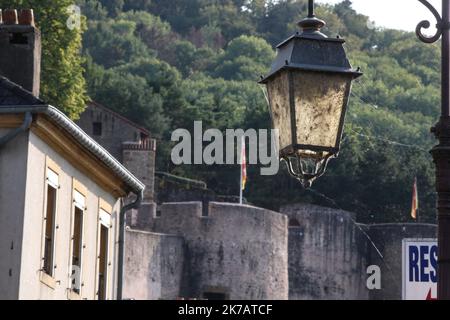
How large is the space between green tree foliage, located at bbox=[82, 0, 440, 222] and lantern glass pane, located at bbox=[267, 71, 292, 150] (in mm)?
21573

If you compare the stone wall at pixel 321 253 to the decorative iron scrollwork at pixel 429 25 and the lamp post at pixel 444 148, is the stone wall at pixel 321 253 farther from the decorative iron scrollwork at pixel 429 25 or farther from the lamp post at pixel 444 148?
the lamp post at pixel 444 148

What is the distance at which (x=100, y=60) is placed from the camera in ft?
346

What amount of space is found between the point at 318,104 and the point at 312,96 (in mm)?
59

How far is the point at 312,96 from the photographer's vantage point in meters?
10.1

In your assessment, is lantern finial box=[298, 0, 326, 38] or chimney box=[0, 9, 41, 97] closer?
lantern finial box=[298, 0, 326, 38]

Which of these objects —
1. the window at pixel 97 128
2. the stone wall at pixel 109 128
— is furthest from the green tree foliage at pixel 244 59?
the window at pixel 97 128

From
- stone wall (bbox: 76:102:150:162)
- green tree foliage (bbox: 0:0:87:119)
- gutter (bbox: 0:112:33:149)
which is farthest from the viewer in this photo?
stone wall (bbox: 76:102:150:162)

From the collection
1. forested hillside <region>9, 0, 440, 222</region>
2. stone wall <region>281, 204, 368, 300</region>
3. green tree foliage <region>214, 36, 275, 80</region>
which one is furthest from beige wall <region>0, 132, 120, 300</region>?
green tree foliage <region>214, 36, 275, 80</region>

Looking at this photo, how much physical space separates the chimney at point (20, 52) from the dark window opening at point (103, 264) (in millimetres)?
2418

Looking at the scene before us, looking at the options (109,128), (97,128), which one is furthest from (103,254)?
(97,128)

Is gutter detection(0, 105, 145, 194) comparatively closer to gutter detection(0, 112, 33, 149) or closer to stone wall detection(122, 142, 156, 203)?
gutter detection(0, 112, 33, 149)

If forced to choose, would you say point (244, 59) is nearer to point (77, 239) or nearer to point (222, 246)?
point (222, 246)

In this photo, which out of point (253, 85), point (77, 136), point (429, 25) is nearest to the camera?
point (429, 25)

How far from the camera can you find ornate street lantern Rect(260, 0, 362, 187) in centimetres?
1003
